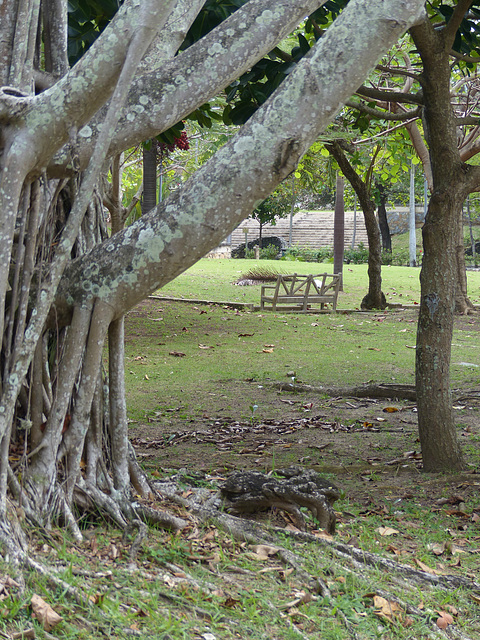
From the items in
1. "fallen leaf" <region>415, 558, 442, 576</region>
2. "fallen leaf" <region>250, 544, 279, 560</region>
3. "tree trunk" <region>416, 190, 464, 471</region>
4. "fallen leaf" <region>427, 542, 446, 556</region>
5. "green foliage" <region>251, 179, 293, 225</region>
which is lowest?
"fallen leaf" <region>427, 542, 446, 556</region>

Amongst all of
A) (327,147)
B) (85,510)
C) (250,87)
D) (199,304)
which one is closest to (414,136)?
(327,147)

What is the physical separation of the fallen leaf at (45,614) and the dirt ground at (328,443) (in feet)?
7.55

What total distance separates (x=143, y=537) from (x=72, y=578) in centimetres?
57

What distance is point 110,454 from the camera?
392cm

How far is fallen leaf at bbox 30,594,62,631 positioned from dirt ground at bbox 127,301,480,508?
7.55 feet

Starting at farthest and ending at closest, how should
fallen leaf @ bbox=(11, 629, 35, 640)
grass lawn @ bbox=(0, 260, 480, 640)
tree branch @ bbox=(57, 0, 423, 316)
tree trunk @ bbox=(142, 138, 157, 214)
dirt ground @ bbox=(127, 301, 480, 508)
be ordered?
1. tree trunk @ bbox=(142, 138, 157, 214)
2. dirt ground @ bbox=(127, 301, 480, 508)
3. tree branch @ bbox=(57, 0, 423, 316)
4. grass lawn @ bbox=(0, 260, 480, 640)
5. fallen leaf @ bbox=(11, 629, 35, 640)

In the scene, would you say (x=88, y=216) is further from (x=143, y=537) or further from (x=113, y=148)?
(x=143, y=537)

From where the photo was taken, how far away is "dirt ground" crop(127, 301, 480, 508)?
5352 millimetres

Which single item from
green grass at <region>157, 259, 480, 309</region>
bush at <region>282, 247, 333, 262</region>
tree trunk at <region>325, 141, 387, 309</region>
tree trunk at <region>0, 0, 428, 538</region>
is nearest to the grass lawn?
tree trunk at <region>0, 0, 428, 538</region>

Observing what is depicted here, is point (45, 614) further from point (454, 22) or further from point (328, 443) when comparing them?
point (454, 22)

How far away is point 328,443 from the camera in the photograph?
657cm

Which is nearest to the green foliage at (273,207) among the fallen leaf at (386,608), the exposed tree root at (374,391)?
A: the exposed tree root at (374,391)

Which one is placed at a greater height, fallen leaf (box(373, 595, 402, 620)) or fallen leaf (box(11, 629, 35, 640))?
fallen leaf (box(11, 629, 35, 640))

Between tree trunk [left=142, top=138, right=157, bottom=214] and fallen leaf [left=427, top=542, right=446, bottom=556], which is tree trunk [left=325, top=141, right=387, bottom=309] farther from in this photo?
fallen leaf [left=427, top=542, right=446, bottom=556]
